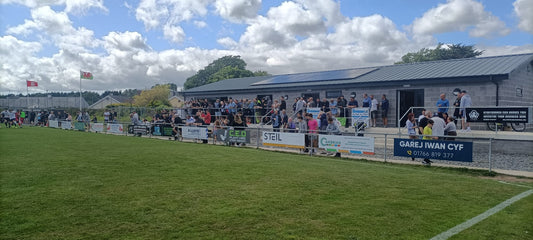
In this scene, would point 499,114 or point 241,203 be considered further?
point 499,114

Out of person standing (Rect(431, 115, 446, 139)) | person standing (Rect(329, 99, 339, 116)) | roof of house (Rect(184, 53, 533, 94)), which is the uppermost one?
roof of house (Rect(184, 53, 533, 94))

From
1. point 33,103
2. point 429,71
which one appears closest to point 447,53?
point 429,71

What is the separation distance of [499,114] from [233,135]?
40.9 ft

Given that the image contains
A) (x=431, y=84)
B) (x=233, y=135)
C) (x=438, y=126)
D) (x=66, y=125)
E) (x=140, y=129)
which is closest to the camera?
(x=438, y=126)

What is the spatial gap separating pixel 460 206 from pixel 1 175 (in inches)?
425

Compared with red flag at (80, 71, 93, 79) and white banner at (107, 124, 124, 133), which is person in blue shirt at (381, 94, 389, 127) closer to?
white banner at (107, 124, 124, 133)

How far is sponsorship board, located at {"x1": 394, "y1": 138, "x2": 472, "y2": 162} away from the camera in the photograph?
38.9ft

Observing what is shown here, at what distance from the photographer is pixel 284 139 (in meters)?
17.0

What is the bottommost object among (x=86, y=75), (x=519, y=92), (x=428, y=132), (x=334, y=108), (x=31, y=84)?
(x=428, y=132)

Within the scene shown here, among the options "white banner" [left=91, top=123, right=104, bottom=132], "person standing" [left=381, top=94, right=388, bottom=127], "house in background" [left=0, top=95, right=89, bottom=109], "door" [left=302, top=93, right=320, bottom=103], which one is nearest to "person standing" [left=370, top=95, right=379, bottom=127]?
"person standing" [left=381, top=94, right=388, bottom=127]

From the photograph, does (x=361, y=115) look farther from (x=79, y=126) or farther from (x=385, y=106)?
(x=79, y=126)

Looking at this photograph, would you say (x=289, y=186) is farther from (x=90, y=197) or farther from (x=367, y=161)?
(x=367, y=161)

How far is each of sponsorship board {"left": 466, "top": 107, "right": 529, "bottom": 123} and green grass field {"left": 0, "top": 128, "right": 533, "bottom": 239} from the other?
6261mm

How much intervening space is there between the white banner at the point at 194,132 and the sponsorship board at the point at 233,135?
3.50ft
